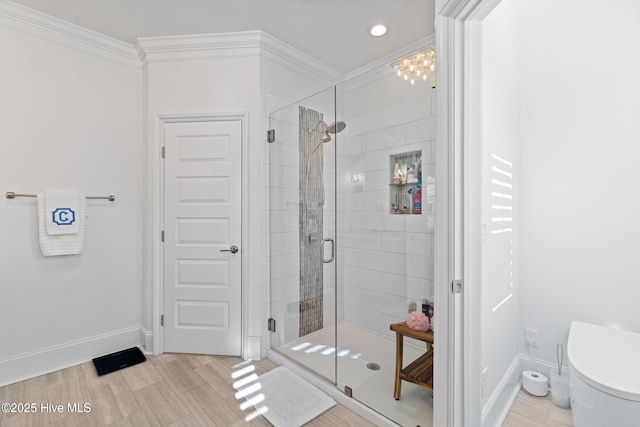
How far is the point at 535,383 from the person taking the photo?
2.05m

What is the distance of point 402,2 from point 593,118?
1538mm

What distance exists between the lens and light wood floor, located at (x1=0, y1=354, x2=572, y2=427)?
179 cm

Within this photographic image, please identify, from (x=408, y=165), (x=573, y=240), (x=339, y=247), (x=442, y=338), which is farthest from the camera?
(x=339, y=247)

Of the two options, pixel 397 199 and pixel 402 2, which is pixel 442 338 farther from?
pixel 402 2

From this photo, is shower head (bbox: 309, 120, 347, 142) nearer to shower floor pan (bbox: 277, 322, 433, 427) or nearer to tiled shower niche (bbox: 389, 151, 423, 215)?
tiled shower niche (bbox: 389, 151, 423, 215)

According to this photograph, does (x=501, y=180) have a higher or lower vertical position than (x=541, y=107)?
lower

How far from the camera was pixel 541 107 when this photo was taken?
2232mm

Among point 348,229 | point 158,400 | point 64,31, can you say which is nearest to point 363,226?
point 348,229

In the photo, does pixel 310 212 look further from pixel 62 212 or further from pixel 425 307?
pixel 62 212

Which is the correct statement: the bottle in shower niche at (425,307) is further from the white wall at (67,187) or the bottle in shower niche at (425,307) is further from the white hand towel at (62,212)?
the white hand towel at (62,212)

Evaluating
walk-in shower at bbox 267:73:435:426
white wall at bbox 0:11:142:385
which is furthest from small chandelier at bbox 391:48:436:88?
white wall at bbox 0:11:142:385

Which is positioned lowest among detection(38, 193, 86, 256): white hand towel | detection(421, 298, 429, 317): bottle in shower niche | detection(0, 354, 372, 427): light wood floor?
detection(0, 354, 372, 427): light wood floor

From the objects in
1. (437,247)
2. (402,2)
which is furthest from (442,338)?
(402,2)

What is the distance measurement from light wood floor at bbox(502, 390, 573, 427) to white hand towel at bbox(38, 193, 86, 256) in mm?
3293
